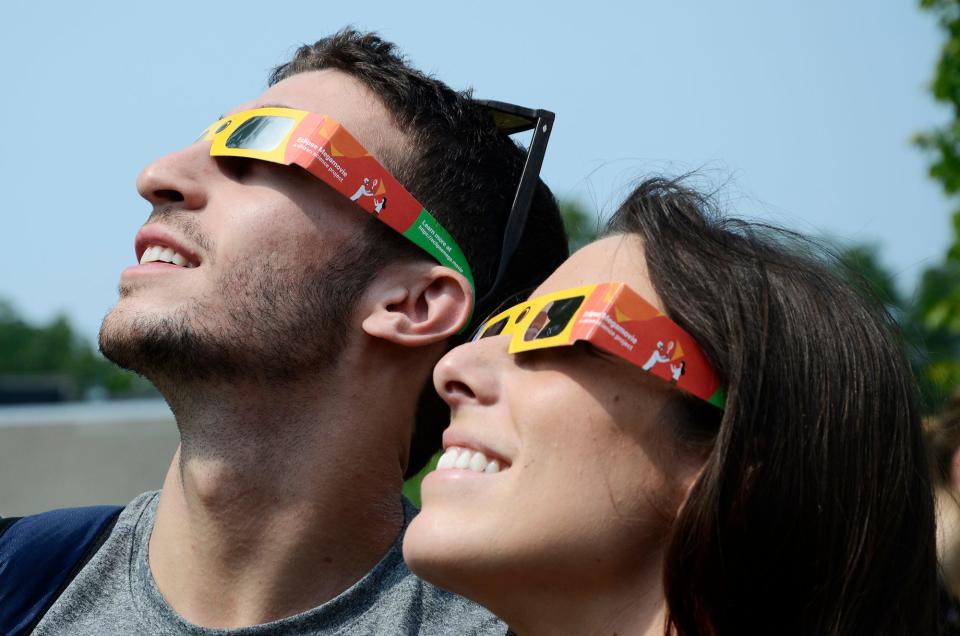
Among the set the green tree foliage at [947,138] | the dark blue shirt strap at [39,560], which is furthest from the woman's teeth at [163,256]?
the green tree foliage at [947,138]

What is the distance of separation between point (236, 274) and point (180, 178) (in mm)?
410

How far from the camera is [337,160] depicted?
3.44 meters

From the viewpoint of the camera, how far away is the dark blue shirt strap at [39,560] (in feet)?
9.82

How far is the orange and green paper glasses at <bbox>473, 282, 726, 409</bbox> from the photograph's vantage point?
2.43m

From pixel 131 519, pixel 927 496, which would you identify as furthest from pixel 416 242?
pixel 927 496

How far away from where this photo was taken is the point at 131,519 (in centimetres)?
346

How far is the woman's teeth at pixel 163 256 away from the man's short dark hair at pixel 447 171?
1.88 ft

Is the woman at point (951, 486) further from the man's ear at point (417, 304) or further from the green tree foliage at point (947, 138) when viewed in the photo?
the green tree foliage at point (947, 138)

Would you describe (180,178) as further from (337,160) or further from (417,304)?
(417,304)

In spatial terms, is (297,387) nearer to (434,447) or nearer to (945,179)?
(434,447)

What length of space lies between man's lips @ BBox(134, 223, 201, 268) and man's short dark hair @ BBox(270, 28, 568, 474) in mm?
555

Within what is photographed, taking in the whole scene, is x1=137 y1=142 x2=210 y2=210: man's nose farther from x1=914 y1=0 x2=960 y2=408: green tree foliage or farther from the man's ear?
x1=914 y1=0 x2=960 y2=408: green tree foliage

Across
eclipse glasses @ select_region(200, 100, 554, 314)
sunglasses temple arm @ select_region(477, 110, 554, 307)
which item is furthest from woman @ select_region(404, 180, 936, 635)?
sunglasses temple arm @ select_region(477, 110, 554, 307)

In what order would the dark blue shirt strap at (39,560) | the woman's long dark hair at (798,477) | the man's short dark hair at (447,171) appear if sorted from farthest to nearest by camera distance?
the man's short dark hair at (447,171), the dark blue shirt strap at (39,560), the woman's long dark hair at (798,477)
